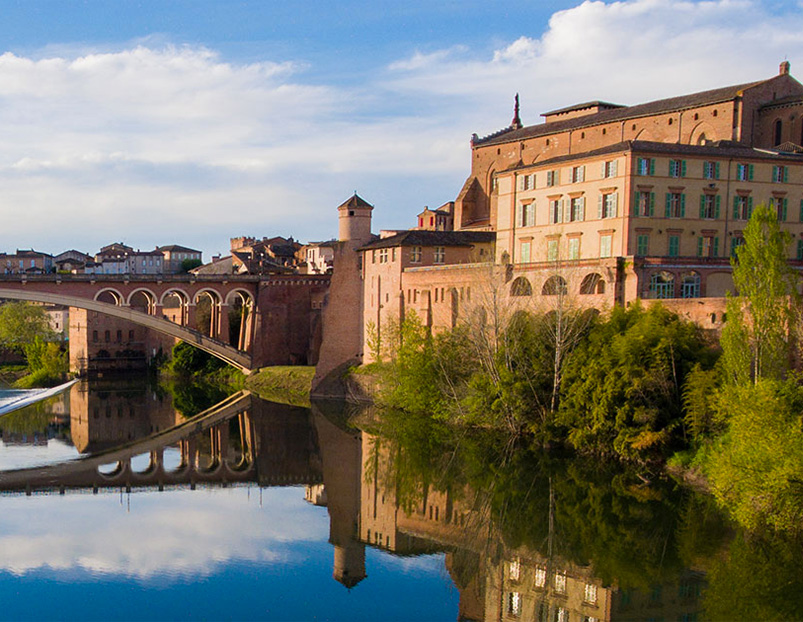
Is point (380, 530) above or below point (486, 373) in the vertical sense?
below

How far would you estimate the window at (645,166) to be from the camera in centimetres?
3606

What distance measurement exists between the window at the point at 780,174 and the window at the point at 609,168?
6800 millimetres

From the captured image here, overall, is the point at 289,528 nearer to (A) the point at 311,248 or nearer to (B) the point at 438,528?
(B) the point at 438,528

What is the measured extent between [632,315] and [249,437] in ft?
54.7

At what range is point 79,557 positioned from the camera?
2112 centimetres

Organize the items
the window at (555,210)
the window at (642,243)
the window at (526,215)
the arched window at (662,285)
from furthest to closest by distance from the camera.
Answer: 1. the window at (526,215)
2. the window at (555,210)
3. the window at (642,243)
4. the arched window at (662,285)

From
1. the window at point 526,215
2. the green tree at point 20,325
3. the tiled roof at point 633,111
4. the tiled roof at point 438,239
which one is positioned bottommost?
the green tree at point 20,325

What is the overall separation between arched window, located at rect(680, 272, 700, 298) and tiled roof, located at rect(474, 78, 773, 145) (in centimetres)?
1375

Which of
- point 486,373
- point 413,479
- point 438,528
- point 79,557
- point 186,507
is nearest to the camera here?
point 79,557

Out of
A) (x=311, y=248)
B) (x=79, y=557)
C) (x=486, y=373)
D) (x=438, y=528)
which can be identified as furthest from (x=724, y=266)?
(x=311, y=248)

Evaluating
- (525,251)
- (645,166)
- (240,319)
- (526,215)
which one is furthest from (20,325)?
(645,166)

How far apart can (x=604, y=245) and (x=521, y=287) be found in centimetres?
380

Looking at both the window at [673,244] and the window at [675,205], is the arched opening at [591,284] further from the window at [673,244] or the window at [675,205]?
the window at [675,205]

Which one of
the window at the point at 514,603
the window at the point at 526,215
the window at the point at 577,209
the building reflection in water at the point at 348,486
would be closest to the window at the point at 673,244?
the window at the point at 577,209
